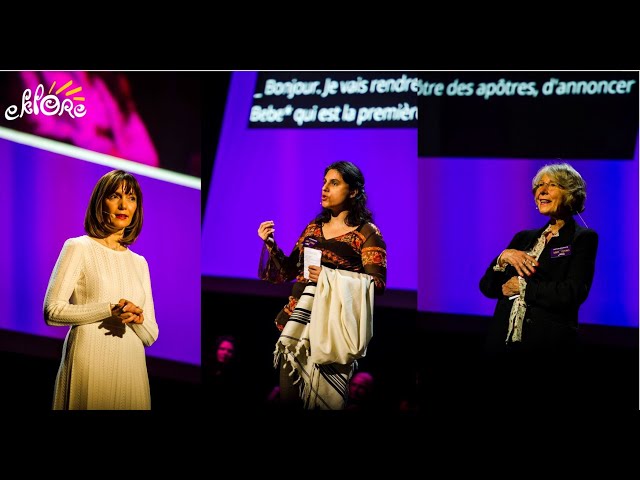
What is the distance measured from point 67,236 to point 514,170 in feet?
8.83

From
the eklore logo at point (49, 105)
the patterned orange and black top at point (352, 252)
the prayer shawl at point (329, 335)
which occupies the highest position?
the eklore logo at point (49, 105)

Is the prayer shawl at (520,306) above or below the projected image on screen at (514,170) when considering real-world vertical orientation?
below

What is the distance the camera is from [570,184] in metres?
5.61

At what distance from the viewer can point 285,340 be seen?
550cm

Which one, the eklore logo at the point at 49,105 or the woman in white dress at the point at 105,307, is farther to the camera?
the eklore logo at the point at 49,105

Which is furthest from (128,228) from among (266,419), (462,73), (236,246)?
(462,73)

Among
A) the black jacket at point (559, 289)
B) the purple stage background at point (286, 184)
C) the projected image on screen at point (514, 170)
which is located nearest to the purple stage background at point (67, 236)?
the purple stage background at point (286, 184)

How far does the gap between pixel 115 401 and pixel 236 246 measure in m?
1.14

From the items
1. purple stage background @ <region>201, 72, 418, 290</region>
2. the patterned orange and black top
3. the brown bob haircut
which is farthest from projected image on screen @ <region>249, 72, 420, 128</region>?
the brown bob haircut

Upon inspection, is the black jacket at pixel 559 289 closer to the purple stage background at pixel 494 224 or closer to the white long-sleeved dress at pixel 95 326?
the purple stage background at pixel 494 224

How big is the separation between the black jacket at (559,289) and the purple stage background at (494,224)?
0.58 ft

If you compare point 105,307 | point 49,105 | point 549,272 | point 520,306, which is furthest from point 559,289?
point 49,105

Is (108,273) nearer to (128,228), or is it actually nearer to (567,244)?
(128,228)

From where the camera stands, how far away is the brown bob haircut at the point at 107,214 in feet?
18.2
